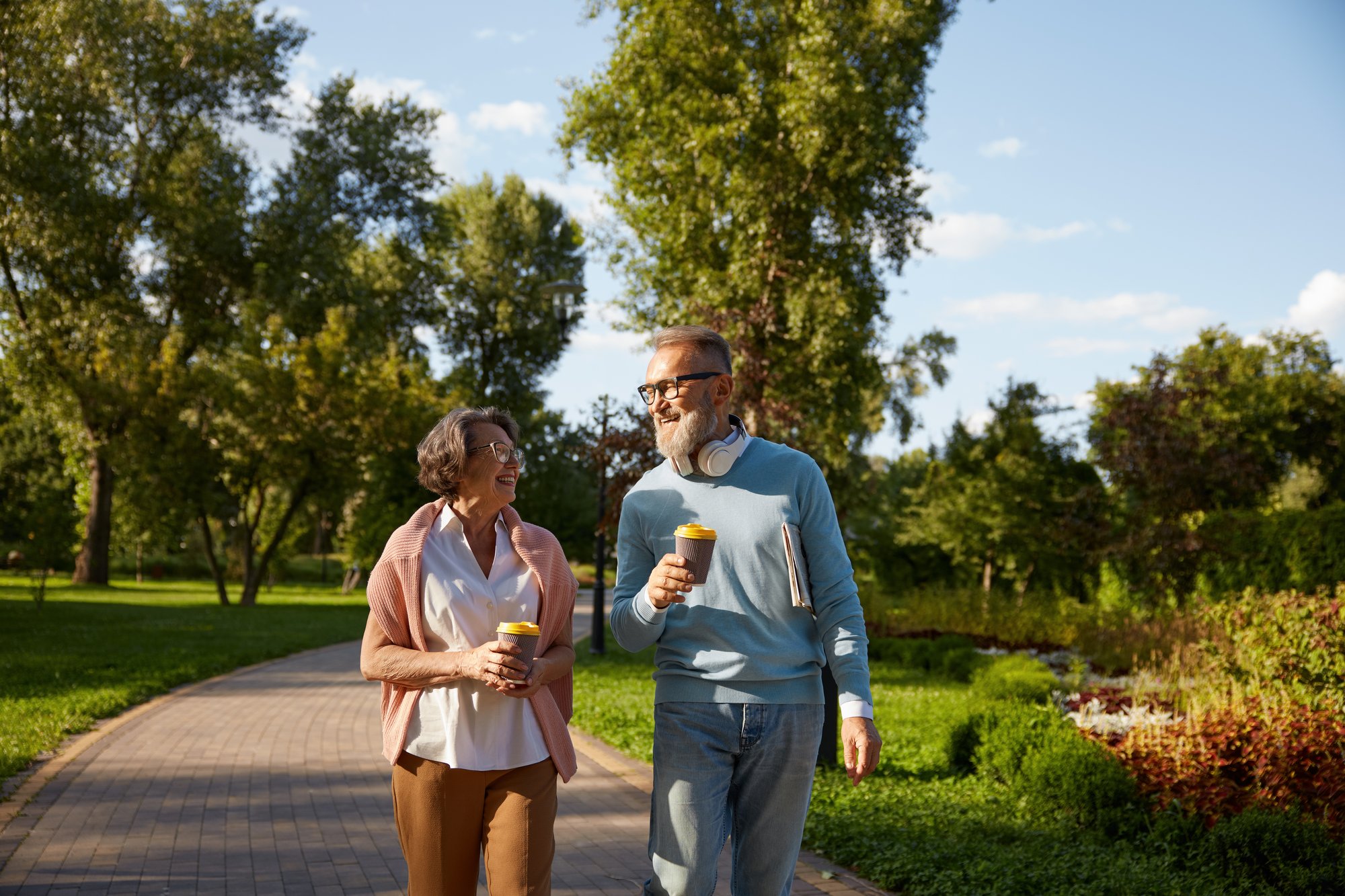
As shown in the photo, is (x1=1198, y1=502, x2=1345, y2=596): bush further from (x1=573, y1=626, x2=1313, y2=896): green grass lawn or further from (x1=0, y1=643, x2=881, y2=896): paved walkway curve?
(x1=0, y1=643, x2=881, y2=896): paved walkway curve

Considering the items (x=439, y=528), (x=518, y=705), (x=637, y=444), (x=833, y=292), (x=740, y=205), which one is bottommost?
(x=518, y=705)

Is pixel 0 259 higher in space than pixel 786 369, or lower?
higher

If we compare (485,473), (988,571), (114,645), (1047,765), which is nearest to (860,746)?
(485,473)

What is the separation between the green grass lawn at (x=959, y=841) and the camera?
4.88 m

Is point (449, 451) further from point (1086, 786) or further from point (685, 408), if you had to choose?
point (1086, 786)

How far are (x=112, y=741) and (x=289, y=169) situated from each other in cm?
2406

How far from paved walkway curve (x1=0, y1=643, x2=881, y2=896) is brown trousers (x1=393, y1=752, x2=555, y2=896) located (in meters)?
2.26

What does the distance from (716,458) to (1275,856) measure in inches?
149

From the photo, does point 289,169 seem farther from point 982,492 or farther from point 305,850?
point 305,850

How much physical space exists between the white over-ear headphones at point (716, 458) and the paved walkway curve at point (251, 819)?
2894 millimetres

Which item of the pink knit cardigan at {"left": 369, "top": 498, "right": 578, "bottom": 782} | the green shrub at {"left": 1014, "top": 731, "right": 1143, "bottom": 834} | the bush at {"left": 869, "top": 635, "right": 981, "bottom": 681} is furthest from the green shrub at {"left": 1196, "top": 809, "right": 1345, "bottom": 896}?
the bush at {"left": 869, "top": 635, "right": 981, "bottom": 681}

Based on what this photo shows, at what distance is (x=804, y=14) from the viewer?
18906 millimetres

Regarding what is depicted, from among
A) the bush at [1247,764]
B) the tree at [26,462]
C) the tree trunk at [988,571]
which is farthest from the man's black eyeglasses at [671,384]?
the tree at [26,462]

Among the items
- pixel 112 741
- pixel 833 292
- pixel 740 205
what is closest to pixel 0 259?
pixel 740 205
